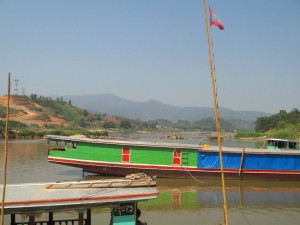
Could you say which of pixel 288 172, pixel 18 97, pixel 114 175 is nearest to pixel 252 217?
pixel 288 172

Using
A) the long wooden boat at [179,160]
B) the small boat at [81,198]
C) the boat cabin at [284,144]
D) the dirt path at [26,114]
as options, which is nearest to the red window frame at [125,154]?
the long wooden boat at [179,160]

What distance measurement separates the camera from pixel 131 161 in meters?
17.2

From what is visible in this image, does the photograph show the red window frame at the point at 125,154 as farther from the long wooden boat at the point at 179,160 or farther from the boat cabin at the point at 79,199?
the boat cabin at the point at 79,199

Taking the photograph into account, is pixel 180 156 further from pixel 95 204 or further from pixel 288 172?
pixel 95 204

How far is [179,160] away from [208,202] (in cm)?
415

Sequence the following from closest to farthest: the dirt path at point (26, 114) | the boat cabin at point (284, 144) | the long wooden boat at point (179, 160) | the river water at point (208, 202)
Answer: the river water at point (208, 202) → the long wooden boat at point (179, 160) → the boat cabin at point (284, 144) → the dirt path at point (26, 114)

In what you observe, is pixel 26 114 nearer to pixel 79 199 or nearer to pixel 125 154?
pixel 125 154

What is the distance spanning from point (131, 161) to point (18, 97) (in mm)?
89775

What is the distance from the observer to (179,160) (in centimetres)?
1725

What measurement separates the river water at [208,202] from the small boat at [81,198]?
312cm

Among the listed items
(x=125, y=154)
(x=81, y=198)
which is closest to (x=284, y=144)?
(x=125, y=154)

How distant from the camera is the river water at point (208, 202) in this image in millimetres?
11086

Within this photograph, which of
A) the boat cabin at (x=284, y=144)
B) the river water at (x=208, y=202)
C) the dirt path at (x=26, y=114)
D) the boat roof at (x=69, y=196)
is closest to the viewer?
Answer: the boat roof at (x=69, y=196)

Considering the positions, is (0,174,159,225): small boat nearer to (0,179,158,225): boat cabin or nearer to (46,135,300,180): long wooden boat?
(0,179,158,225): boat cabin
